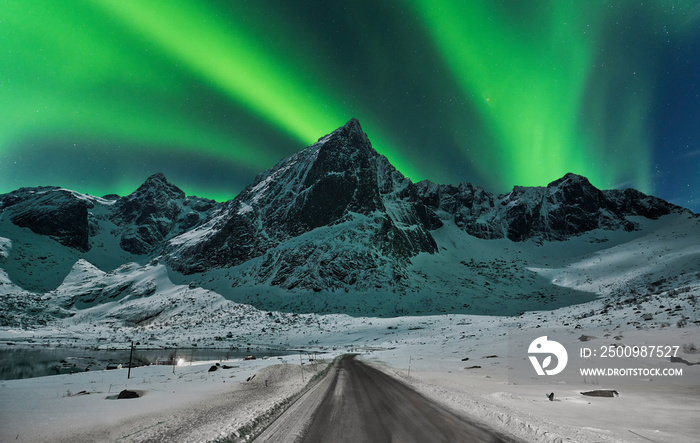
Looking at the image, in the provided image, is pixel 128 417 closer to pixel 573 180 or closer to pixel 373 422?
pixel 373 422

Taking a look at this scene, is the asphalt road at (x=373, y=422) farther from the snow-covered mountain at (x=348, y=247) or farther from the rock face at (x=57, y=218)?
the rock face at (x=57, y=218)

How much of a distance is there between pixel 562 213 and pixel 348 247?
442ft

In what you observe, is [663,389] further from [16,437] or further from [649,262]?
[649,262]

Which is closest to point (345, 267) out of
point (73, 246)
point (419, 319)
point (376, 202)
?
point (419, 319)

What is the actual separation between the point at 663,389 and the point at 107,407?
63.5 ft

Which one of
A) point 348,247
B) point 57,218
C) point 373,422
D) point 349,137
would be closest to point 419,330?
point 348,247

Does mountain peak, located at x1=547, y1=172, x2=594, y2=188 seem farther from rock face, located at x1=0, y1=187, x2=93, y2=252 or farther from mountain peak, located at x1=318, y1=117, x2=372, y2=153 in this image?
rock face, located at x1=0, y1=187, x2=93, y2=252

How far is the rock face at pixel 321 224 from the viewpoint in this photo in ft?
357

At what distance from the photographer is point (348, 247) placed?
11156cm

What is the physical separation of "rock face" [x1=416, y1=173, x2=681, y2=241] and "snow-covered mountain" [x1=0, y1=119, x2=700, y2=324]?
2.47 feet

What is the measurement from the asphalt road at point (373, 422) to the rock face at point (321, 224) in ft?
290

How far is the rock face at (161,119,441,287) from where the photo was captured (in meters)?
109

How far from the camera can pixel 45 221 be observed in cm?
17625

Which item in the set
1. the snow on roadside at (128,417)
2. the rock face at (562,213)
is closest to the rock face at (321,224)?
the rock face at (562,213)
